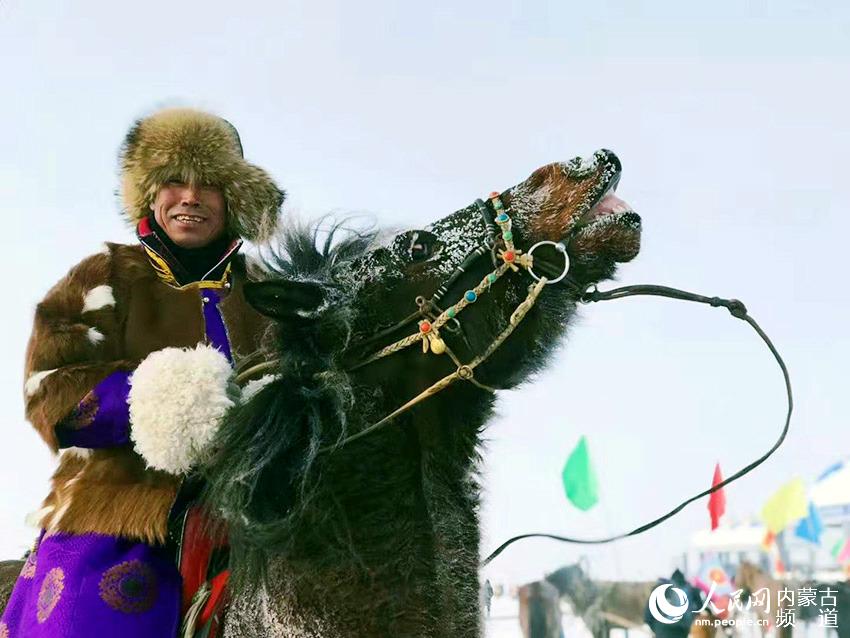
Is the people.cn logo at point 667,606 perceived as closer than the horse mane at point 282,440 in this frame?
No

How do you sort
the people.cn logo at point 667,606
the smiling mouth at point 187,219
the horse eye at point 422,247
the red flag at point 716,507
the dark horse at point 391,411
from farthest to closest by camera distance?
the red flag at point 716,507
the people.cn logo at point 667,606
the smiling mouth at point 187,219
the horse eye at point 422,247
the dark horse at point 391,411

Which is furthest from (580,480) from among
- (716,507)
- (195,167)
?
(195,167)

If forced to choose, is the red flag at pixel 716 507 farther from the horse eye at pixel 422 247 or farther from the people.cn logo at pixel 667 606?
the horse eye at pixel 422 247

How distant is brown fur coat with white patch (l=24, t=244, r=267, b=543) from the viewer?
2.40 m

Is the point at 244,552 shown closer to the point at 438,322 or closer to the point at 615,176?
the point at 438,322

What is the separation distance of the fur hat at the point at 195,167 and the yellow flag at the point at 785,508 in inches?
356

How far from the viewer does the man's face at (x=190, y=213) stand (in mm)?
2900

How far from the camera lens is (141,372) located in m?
2.29

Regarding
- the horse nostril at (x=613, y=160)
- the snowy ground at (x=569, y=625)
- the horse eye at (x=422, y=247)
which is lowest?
the snowy ground at (x=569, y=625)

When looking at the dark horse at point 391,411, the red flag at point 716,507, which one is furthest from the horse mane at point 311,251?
the red flag at point 716,507

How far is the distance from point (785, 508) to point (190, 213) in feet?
30.9

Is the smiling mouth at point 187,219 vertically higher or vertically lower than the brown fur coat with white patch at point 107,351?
higher

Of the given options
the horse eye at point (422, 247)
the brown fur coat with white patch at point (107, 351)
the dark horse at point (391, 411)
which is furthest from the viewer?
the brown fur coat with white patch at point (107, 351)

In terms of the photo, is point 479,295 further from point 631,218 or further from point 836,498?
point 836,498
